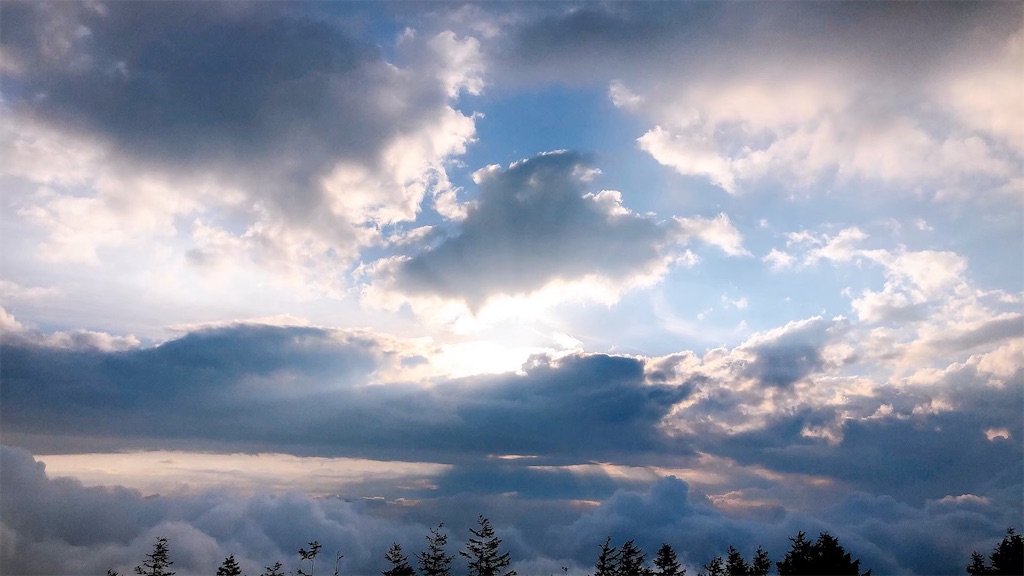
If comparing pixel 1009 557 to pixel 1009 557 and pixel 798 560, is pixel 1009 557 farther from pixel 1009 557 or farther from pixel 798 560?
pixel 798 560

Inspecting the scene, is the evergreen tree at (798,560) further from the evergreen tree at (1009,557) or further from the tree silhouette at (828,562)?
the evergreen tree at (1009,557)

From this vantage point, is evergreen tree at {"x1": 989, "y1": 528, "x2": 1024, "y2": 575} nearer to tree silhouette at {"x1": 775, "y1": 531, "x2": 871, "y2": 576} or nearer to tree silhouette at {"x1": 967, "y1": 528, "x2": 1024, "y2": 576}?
tree silhouette at {"x1": 967, "y1": 528, "x2": 1024, "y2": 576}

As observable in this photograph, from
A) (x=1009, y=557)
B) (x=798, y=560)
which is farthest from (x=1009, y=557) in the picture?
(x=798, y=560)

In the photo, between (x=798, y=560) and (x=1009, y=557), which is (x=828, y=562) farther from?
(x=1009, y=557)

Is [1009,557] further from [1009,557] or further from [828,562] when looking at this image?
[828,562]

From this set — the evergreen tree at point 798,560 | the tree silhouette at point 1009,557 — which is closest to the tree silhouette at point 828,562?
the evergreen tree at point 798,560

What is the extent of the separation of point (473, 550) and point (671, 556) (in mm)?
33208

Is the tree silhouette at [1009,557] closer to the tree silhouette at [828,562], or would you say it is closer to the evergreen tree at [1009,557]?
the evergreen tree at [1009,557]

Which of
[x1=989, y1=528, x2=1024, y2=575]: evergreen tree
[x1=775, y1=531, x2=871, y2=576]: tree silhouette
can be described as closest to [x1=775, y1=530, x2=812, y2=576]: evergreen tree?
[x1=775, y1=531, x2=871, y2=576]: tree silhouette

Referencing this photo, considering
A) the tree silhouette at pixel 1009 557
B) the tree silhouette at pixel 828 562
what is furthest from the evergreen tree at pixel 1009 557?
the tree silhouette at pixel 828 562

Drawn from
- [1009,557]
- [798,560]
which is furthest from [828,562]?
[1009,557]

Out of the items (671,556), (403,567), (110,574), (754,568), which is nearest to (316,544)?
(403,567)

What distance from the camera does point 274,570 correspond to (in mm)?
113625

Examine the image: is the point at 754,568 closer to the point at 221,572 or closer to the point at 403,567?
the point at 403,567
